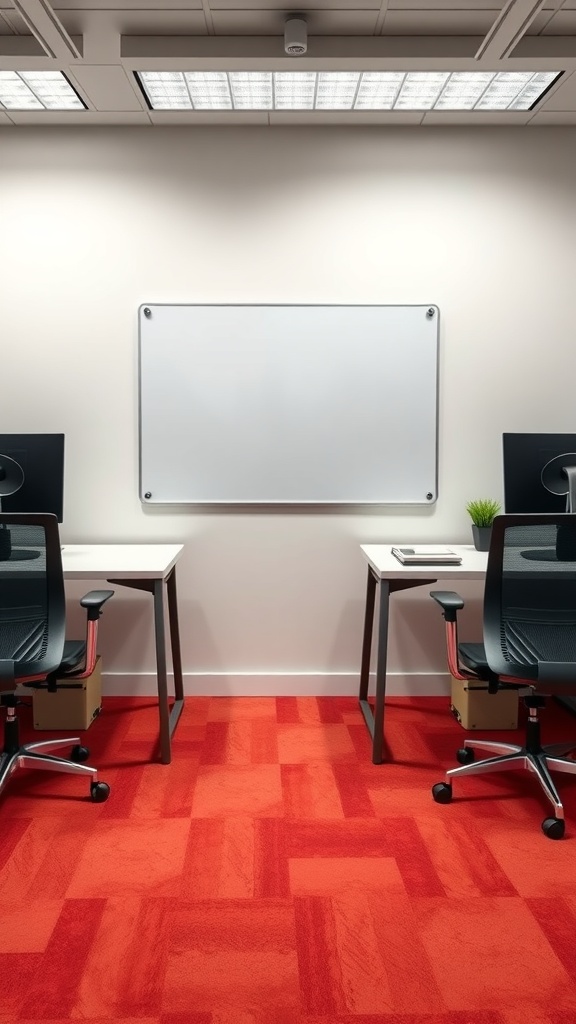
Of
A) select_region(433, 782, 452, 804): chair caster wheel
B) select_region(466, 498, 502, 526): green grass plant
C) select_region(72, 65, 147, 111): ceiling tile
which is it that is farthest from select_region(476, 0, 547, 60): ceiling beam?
select_region(433, 782, 452, 804): chair caster wheel

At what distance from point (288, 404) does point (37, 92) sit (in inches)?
69.2

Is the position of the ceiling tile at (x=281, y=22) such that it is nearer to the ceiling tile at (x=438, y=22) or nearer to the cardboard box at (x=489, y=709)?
the ceiling tile at (x=438, y=22)

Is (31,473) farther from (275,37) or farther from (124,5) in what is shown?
(275,37)

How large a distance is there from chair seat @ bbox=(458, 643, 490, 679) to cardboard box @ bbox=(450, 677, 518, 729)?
1.58 feet

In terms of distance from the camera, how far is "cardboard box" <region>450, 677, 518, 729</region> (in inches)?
130

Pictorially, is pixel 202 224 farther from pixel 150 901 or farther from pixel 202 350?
pixel 150 901

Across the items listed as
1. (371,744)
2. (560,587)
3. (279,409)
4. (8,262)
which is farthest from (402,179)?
(371,744)

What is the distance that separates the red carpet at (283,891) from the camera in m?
1.74

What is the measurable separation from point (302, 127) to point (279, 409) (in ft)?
4.50

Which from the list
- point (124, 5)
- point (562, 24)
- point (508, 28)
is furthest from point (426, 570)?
point (124, 5)

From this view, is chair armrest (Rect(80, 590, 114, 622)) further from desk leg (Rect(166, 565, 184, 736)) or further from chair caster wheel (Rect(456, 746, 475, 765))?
chair caster wheel (Rect(456, 746, 475, 765))

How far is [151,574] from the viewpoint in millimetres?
2896

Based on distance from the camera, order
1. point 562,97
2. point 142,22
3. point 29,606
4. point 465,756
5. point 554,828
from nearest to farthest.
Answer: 1. point 554,828
2. point 29,606
3. point 142,22
4. point 465,756
5. point 562,97

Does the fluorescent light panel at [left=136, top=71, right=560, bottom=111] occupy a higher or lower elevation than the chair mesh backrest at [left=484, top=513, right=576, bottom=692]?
higher
